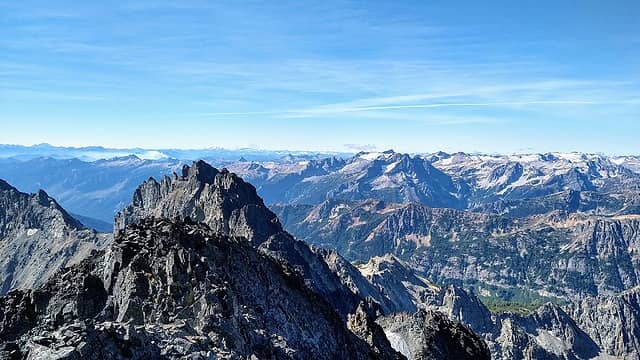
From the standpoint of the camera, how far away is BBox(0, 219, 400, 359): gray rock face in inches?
1713

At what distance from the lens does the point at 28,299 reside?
52.9m

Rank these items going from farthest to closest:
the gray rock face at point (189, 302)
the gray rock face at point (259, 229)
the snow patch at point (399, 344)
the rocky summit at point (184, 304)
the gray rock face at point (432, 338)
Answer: the gray rock face at point (259, 229)
the snow patch at point (399, 344)
the gray rock face at point (432, 338)
the gray rock face at point (189, 302)
the rocky summit at point (184, 304)

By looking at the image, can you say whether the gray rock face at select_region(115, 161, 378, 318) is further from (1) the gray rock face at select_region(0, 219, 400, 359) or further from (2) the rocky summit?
(1) the gray rock face at select_region(0, 219, 400, 359)

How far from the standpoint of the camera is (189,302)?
154ft

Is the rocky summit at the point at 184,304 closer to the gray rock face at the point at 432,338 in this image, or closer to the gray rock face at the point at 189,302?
the gray rock face at the point at 189,302

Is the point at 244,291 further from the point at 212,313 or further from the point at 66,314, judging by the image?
the point at 66,314

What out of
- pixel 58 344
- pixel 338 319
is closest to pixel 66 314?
pixel 58 344

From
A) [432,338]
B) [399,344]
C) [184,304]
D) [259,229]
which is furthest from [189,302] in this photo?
[259,229]

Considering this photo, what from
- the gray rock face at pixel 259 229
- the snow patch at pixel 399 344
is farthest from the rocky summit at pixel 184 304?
the gray rock face at pixel 259 229

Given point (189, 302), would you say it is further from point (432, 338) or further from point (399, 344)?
point (432, 338)

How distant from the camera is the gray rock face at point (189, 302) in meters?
43.5

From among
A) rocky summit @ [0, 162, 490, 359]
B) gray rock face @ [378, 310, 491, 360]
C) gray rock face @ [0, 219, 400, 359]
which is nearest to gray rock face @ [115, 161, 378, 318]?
gray rock face @ [378, 310, 491, 360]

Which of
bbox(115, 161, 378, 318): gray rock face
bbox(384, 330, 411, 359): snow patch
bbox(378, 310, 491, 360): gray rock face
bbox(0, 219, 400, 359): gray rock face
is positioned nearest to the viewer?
bbox(0, 219, 400, 359): gray rock face

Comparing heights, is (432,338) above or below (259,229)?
below
